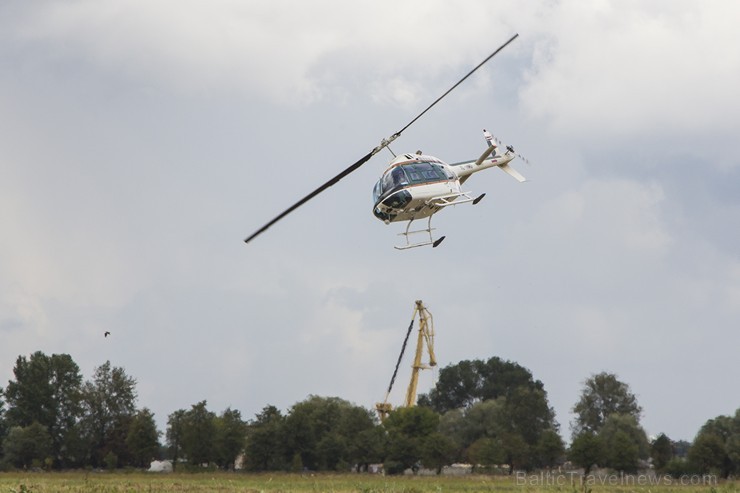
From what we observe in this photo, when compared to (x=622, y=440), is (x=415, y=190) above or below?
above

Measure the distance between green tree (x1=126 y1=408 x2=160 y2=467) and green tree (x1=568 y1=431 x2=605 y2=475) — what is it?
99.4 feet

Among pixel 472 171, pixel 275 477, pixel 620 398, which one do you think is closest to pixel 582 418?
pixel 620 398

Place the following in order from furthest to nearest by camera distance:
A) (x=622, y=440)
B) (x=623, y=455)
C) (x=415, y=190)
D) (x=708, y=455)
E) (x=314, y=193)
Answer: (x=622, y=440) < (x=623, y=455) < (x=708, y=455) < (x=415, y=190) < (x=314, y=193)

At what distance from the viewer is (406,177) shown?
46.9 metres

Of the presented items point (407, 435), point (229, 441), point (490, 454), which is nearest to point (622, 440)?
point (490, 454)

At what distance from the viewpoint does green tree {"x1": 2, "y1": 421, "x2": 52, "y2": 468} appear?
84375mm

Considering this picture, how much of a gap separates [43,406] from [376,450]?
3503 cm

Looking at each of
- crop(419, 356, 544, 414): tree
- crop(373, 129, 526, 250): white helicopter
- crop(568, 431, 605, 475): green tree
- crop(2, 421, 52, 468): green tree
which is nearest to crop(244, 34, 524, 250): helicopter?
crop(373, 129, 526, 250): white helicopter

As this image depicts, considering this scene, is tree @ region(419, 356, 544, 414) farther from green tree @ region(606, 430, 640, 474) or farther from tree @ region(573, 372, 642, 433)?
green tree @ region(606, 430, 640, 474)

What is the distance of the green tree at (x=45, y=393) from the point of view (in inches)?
3767

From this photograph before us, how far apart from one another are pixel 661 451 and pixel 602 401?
28.9 metres

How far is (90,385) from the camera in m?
92.3

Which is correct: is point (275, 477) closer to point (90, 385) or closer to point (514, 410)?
point (90, 385)

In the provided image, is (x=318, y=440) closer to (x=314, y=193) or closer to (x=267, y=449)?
(x=267, y=449)
